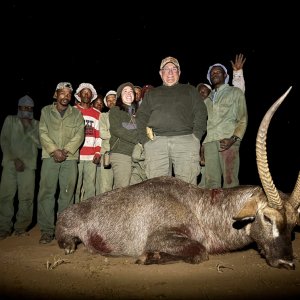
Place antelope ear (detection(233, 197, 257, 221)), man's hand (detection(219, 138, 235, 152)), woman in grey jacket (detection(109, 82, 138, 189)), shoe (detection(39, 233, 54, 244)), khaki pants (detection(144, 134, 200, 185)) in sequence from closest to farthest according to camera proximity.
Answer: antelope ear (detection(233, 197, 257, 221)) < khaki pants (detection(144, 134, 200, 185)) < shoe (detection(39, 233, 54, 244)) < man's hand (detection(219, 138, 235, 152)) < woman in grey jacket (detection(109, 82, 138, 189))

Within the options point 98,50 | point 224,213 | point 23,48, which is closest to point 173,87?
point 224,213

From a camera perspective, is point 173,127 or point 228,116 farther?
point 228,116

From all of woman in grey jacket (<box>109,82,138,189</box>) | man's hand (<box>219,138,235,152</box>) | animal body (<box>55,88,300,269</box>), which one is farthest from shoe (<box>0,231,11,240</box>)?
man's hand (<box>219,138,235,152</box>)

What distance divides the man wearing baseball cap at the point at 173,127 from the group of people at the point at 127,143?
0.05 feet

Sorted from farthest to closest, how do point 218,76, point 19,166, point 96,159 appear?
point 96,159
point 218,76
point 19,166

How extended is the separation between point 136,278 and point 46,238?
2510mm

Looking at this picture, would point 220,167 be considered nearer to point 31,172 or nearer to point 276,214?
point 276,214

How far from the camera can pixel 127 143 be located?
6418 mm

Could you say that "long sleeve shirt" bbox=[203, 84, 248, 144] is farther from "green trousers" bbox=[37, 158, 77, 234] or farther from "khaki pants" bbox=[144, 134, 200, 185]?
"green trousers" bbox=[37, 158, 77, 234]

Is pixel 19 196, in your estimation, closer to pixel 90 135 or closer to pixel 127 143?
pixel 90 135

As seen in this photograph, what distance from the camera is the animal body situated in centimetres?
397

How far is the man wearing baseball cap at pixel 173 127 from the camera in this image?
541cm

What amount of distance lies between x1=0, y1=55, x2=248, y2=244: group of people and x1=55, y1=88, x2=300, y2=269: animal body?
0.71m

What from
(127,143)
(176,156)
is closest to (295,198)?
(176,156)
